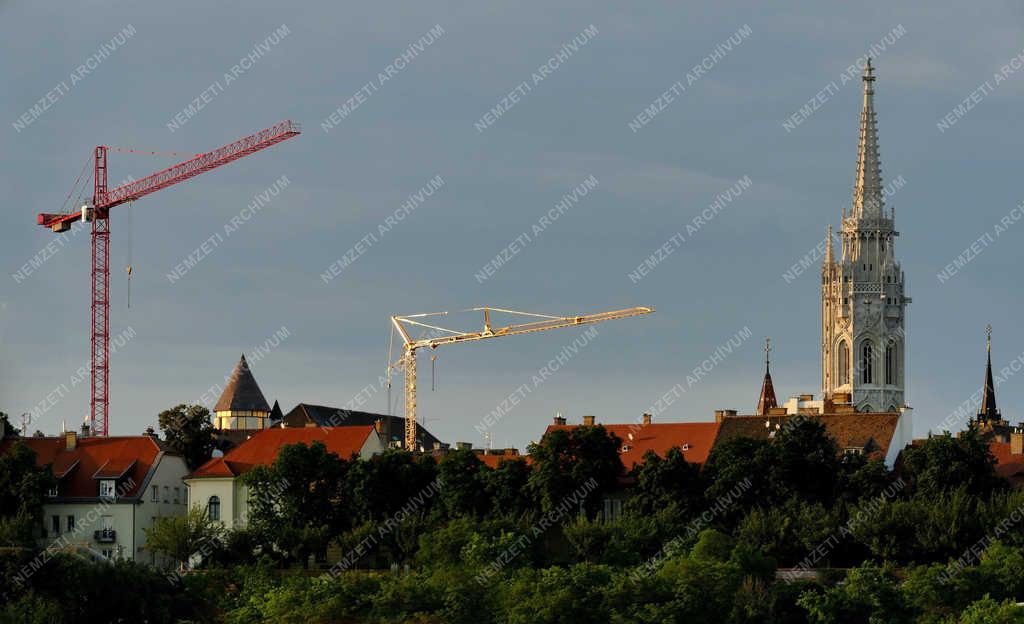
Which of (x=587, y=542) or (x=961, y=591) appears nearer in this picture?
(x=961, y=591)

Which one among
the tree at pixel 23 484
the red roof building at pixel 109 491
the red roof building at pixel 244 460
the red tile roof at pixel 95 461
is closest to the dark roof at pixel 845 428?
the red roof building at pixel 244 460

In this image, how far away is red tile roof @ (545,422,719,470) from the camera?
138200 millimetres

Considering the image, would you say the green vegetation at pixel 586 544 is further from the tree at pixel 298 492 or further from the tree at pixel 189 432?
the tree at pixel 189 432

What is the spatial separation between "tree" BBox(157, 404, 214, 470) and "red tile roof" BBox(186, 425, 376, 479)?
3.03 meters

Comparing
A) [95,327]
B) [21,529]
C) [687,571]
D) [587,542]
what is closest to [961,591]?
[687,571]

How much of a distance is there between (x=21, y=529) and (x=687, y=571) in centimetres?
3518

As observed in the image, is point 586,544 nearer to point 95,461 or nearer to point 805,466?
point 805,466

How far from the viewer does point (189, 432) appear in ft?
497

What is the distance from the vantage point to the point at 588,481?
127 meters

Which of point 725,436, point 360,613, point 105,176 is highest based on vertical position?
point 105,176

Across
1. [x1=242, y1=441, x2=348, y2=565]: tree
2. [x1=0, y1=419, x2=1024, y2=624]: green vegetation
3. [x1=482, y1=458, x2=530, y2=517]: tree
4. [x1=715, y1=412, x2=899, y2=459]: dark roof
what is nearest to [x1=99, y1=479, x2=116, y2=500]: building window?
[x1=0, y1=419, x2=1024, y2=624]: green vegetation

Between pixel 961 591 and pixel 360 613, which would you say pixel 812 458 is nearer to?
pixel 961 591

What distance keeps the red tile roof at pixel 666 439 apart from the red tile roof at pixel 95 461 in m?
23.6

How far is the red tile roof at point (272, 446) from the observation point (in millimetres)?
138375
